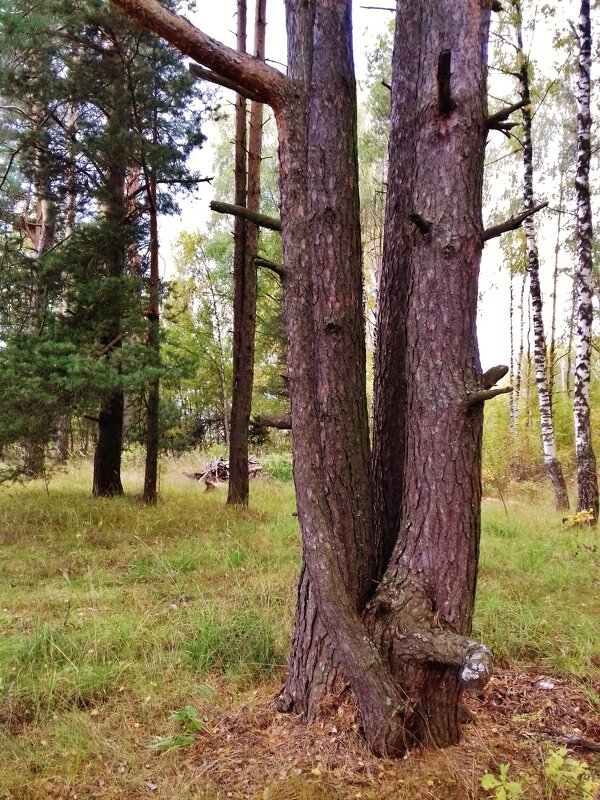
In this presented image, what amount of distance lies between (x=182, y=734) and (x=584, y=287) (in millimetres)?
7304

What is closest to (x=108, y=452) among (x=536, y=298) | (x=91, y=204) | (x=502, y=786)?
(x=91, y=204)

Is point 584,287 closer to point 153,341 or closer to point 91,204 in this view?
point 153,341

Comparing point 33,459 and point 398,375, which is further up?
point 398,375

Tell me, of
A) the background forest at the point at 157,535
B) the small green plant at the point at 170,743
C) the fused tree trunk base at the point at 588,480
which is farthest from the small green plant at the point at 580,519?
the small green plant at the point at 170,743

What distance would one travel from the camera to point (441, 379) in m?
2.42

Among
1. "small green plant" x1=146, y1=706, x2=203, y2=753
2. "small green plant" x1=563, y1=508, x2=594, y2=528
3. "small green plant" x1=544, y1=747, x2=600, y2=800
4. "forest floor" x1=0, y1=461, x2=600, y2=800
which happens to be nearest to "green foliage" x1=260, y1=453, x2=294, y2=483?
"small green plant" x1=563, y1=508, x2=594, y2=528

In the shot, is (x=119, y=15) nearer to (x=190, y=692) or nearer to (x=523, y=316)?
(x=190, y=692)

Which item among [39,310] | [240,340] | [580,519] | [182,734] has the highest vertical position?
[39,310]

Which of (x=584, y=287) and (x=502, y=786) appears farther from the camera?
(x=584, y=287)

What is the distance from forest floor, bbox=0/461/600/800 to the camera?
218 centimetres

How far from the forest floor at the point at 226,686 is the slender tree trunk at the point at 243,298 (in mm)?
2489

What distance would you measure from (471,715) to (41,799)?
6.16 feet

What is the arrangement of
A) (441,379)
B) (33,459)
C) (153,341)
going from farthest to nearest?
(153,341), (33,459), (441,379)

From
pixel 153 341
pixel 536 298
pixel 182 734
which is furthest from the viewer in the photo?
pixel 536 298
